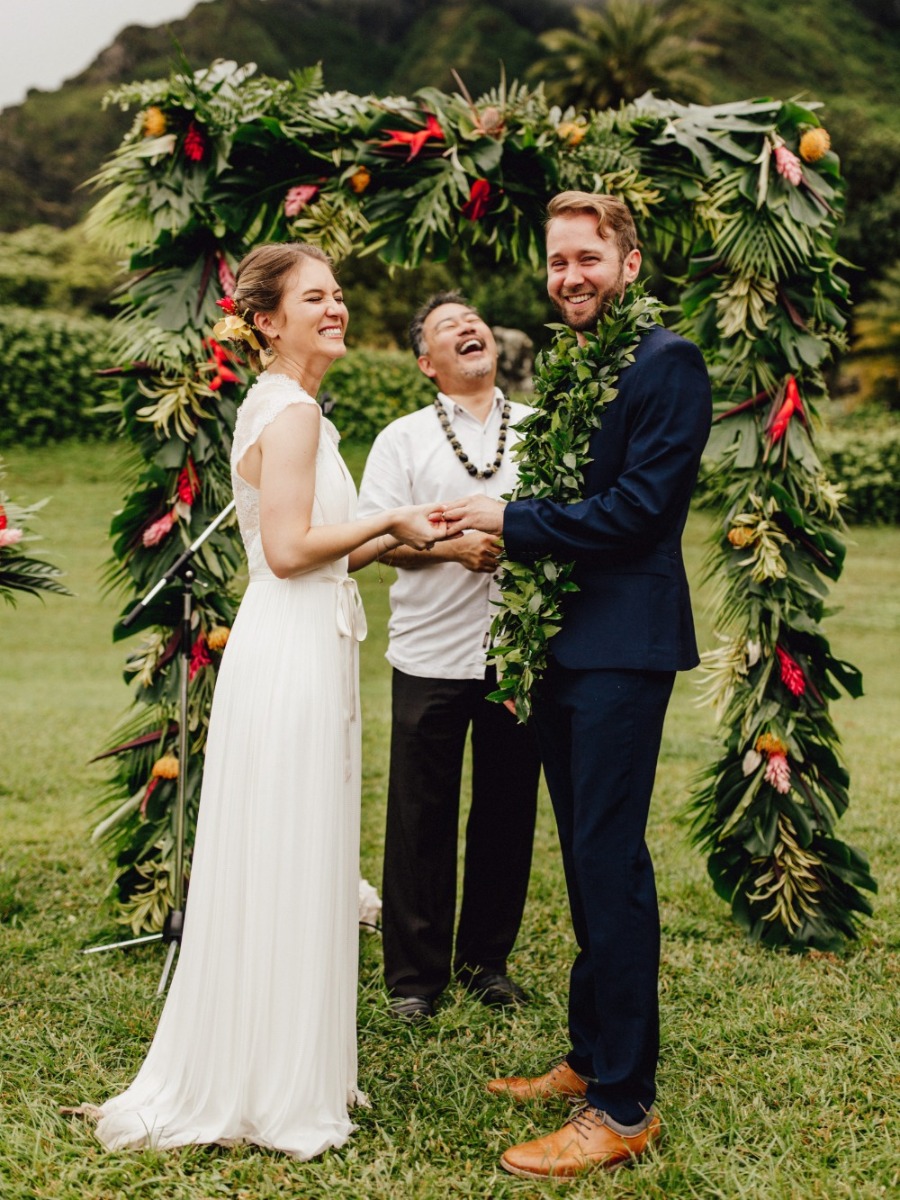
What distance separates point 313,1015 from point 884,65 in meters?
51.9

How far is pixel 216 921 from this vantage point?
10.6 feet

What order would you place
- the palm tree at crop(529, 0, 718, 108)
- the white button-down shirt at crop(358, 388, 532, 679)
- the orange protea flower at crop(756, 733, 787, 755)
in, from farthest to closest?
the palm tree at crop(529, 0, 718, 108) < the orange protea flower at crop(756, 733, 787, 755) < the white button-down shirt at crop(358, 388, 532, 679)

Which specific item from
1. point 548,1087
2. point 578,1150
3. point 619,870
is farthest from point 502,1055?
point 619,870

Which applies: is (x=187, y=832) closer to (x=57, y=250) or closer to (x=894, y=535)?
(x=894, y=535)

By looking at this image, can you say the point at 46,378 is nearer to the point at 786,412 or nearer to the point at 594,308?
the point at 786,412

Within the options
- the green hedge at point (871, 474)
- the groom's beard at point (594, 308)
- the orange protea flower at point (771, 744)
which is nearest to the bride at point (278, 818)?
the groom's beard at point (594, 308)

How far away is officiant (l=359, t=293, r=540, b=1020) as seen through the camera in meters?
4.21

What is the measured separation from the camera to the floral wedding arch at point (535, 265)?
4.57 metres

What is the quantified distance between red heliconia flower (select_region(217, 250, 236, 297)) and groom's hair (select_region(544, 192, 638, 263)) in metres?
1.88

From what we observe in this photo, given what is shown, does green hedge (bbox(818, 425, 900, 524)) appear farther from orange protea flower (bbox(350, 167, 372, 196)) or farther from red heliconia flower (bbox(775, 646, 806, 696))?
orange protea flower (bbox(350, 167, 372, 196))

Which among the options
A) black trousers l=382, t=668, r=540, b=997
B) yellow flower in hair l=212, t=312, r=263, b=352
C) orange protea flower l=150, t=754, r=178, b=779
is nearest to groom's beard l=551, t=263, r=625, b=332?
yellow flower in hair l=212, t=312, r=263, b=352

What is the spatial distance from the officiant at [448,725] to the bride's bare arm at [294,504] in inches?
36.9

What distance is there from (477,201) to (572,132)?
1.56ft

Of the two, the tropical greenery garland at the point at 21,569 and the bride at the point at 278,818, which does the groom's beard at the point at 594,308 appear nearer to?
the bride at the point at 278,818
